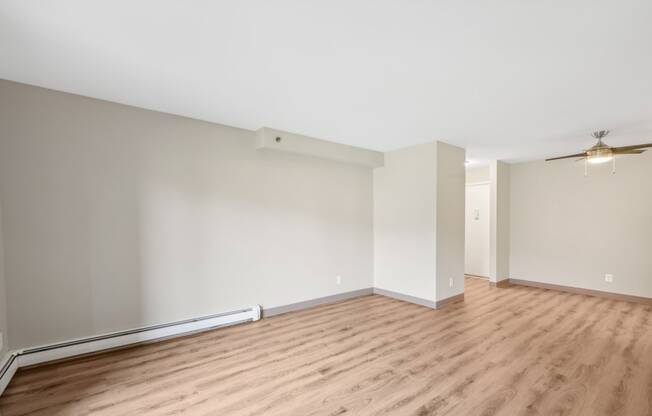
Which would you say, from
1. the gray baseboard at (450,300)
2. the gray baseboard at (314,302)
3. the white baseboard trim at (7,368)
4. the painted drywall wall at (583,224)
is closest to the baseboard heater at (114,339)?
the white baseboard trim at (7,368)

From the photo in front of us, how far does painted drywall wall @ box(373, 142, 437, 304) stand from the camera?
13.6 feet

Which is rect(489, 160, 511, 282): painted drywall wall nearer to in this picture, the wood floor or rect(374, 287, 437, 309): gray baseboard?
the wood floor

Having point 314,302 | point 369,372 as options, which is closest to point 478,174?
point 314,302

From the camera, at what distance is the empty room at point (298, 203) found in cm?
179

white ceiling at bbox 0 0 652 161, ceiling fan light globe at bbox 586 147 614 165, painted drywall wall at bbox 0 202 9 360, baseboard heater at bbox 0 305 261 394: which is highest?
white ceiling at bbox 0 0 652 161

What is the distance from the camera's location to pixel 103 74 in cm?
226

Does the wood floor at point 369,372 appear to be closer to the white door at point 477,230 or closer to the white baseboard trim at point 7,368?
the white baseboard trim at point 7,368

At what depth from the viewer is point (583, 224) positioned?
4891 millimetres

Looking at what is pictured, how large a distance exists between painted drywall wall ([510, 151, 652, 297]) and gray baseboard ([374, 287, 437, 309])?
107 inches

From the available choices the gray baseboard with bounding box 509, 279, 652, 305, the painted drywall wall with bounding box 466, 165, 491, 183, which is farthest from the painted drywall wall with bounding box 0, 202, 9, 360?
the gray baseboard with bounding box 509, 279, 652, 305

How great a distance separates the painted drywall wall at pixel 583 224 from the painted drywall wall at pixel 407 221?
272 centimetres

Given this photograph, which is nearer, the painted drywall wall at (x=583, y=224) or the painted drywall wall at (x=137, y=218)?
the painted drywall wall at (x=137, y=218)

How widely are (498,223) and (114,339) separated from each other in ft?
19.8

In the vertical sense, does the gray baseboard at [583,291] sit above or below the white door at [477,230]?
below
